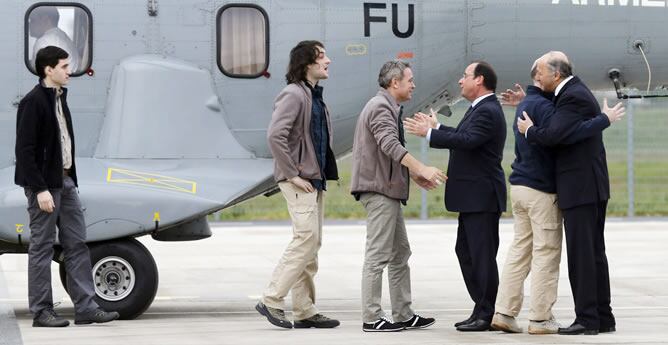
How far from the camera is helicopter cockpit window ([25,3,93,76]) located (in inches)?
452

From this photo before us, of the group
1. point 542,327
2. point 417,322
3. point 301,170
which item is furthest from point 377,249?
point 542,327

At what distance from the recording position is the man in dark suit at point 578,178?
984 centimetres

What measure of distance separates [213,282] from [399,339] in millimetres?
5063

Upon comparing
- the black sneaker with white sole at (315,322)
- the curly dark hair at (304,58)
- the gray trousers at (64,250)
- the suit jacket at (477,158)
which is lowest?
the black sneaker with white sole at (315,322)

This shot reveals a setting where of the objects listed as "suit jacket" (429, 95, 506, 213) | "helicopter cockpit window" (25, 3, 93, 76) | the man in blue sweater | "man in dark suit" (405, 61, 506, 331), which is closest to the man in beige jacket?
"man in dark suit" (405, 61, 506, 331)

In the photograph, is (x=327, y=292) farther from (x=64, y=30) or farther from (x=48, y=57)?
(x=48, y=57)

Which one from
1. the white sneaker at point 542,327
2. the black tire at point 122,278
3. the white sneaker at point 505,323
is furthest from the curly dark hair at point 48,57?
the white sneaker at point 542,327

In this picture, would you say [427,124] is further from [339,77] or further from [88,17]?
[88,17]

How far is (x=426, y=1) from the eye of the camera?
1185cm

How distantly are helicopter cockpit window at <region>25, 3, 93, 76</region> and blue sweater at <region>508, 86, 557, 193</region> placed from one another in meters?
3.61

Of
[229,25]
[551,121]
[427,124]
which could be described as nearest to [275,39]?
[229,25]

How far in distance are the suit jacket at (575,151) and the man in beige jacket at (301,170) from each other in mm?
1555

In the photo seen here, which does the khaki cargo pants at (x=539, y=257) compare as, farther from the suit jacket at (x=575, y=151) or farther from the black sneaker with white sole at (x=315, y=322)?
the black sneaker with white sole at (x=315, y=322)

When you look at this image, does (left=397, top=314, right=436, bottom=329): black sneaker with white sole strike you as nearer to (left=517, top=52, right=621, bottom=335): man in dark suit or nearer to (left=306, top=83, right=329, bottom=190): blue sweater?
(left=517, top=52, right=621, bottom=335): man in dark suit
